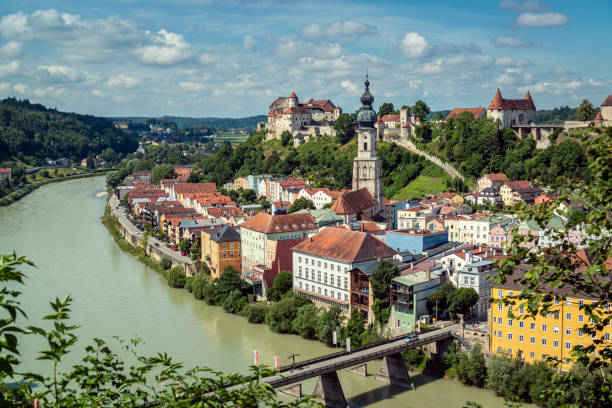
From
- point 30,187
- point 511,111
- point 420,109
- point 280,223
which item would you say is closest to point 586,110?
point 511,111

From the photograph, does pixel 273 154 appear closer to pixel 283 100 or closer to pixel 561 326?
pixel 283 100

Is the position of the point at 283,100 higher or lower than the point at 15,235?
higher

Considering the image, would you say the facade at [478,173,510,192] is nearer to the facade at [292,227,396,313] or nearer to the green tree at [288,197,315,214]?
the green tree at [288,197,315,214]

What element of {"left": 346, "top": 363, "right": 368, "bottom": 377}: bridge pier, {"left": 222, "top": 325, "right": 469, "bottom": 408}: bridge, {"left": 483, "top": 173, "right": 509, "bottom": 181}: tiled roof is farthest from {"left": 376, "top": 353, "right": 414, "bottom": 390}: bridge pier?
{"left": 483, "top": 173, "right": 509, "bottom": 181}: tiled roof

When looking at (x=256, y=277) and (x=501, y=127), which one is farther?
(x=501, y=127)

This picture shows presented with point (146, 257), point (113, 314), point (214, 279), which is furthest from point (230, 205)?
point (113, 314)

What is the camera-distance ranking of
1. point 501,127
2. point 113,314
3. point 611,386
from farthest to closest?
point 501,127 < point 113,314 < point 611,386

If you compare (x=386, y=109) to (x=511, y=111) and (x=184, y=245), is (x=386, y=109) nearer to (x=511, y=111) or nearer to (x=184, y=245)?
(x=511, y=111)
